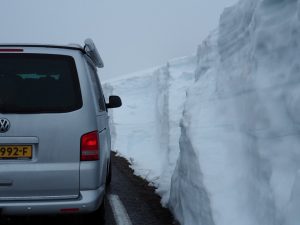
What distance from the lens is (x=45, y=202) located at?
3783 millimetres

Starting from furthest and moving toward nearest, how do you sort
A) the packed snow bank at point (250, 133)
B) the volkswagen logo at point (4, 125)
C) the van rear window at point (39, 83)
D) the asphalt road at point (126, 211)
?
the asphalt road at point (126, 211) → the van rear window at point (39, 83) → the volkswagen logo at point (4, 125) → the packed snow bank at point (250, 133)

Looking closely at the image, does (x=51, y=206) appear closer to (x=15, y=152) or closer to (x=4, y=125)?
(x=15, y=152)

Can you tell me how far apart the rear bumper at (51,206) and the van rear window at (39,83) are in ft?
2.57

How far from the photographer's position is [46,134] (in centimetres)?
380

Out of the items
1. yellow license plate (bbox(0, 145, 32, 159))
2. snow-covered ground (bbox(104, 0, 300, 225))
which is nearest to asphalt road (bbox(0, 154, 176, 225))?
snow-covered ground (bbox(104, 0, 300, 225))

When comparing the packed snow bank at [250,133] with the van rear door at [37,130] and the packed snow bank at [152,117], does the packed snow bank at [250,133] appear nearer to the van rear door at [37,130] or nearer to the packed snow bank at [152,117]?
the van rear door at [37,130]

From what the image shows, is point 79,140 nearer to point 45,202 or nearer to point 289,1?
point 45,202

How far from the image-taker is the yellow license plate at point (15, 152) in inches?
147

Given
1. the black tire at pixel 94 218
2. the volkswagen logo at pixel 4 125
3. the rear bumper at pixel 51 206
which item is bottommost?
the black tire at pixel 94 218

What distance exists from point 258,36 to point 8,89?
254cm

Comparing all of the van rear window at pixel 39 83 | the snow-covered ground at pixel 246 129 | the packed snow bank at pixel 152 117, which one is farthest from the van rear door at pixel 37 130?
the packed snow bank at pixel 152 117

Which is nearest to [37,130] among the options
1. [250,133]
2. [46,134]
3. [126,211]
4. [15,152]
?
[46,134]

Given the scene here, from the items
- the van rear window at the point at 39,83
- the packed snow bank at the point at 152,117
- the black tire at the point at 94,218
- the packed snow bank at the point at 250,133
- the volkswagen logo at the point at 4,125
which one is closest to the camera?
the packed snow bank at the point at 250,133

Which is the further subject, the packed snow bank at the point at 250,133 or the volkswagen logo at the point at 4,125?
the volkswagen logo at the point at 4,125
